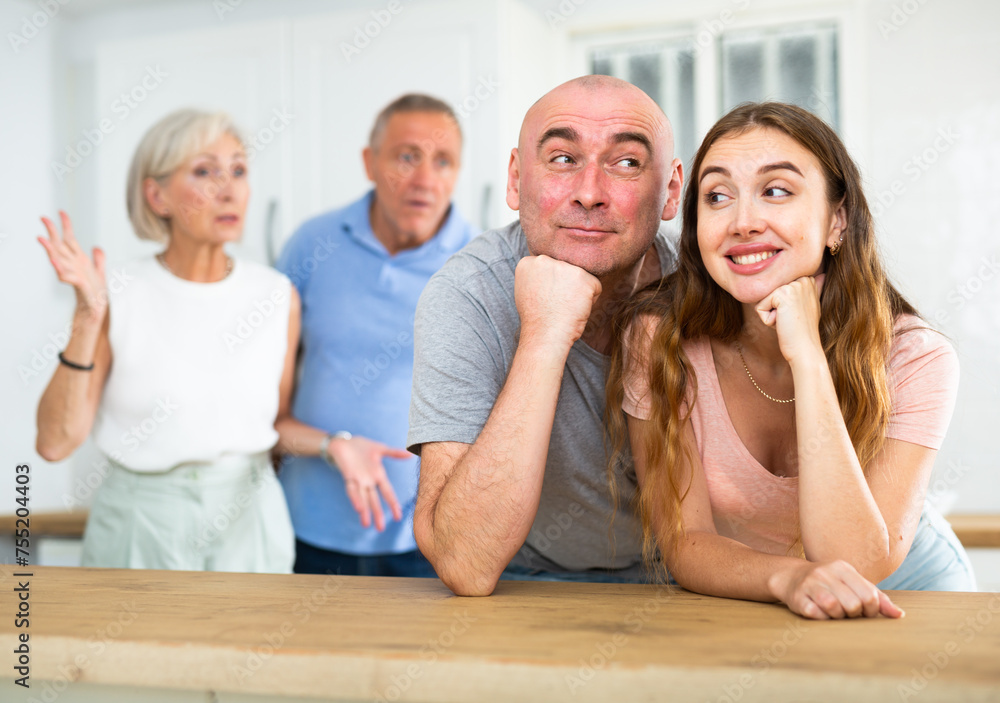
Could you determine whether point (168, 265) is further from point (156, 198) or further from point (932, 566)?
point (932, 566)

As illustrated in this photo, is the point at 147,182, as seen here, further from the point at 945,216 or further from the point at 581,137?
the point at 945,216

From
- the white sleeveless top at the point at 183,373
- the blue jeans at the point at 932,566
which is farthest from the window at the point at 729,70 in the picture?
the blue jeans at the point at 932,566

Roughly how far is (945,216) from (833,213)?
1.81m

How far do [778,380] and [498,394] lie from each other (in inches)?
18.3

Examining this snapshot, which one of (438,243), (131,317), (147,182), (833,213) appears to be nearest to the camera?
(833,213)

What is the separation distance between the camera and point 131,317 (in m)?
2.02

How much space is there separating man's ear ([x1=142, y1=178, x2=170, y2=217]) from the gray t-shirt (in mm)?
984

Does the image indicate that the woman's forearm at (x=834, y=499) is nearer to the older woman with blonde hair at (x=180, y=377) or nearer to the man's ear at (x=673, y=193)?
the man's ear at (x=673, y=193)

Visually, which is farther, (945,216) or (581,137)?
(945,216)

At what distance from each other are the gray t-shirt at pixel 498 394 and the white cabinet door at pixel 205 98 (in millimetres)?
1566

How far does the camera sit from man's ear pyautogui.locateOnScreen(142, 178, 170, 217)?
214 cm

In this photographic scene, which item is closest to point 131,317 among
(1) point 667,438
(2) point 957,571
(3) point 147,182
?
(3) point 147,182

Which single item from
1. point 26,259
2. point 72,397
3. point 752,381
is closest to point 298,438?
point 72,397

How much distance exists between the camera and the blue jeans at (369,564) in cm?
219
